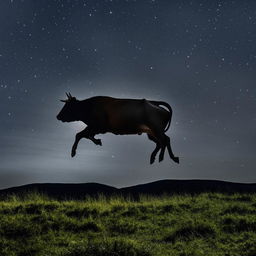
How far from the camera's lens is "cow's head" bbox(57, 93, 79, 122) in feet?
48.2

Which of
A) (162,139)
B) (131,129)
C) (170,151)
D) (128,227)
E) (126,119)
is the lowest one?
(128,227)

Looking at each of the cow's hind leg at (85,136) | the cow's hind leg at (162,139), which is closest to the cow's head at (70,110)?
the cow's hind leg at (85,136)

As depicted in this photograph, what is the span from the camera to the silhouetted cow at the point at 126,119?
13219 millimetres

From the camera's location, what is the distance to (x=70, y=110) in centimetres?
1476

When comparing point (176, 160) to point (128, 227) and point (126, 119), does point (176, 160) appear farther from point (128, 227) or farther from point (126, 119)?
point (128, 227)

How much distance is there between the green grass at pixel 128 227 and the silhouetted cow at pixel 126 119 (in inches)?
66.5

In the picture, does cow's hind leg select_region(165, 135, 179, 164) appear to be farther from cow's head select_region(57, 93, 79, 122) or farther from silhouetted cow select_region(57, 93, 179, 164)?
cow's head select_region(57, 93, 79, 122)

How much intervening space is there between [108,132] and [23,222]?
3875 mm

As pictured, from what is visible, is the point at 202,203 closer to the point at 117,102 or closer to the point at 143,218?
the point at 143,218

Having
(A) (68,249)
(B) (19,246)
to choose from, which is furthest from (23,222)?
(A) (68,249)

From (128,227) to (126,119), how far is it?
3.49 metres

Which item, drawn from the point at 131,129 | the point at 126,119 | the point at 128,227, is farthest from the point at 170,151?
the point at 128,227

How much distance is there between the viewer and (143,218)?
12.1 meters

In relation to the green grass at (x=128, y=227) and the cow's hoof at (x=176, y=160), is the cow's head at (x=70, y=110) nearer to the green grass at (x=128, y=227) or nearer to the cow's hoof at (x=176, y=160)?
the green grass at (x=128, y=227)
